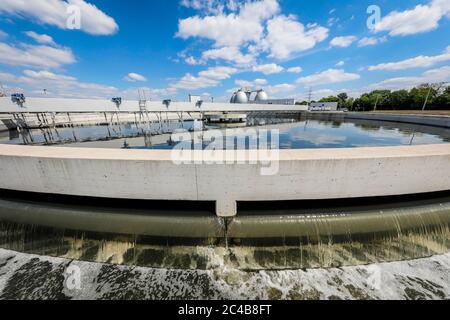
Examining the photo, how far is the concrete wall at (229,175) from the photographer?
3969 mm

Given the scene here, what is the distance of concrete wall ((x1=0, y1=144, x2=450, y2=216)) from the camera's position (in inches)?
156

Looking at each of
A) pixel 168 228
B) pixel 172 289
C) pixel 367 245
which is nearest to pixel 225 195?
pixel 168 228

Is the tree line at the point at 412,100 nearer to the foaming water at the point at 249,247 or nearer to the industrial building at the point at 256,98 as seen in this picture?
the industrial building at the point at 256,98

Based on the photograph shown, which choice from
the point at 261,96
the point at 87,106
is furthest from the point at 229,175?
the point at 261,96

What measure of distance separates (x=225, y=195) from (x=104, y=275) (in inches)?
122

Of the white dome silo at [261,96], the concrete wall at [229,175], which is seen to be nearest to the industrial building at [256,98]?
the white dome silo at [261,96]

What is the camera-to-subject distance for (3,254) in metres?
4.09

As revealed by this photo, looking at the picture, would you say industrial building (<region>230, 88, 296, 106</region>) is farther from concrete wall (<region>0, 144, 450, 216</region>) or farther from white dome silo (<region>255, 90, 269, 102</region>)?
concrete wall (<region>0, 144, 450, 216</region>)

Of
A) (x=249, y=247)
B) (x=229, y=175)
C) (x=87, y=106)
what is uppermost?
(x=87, y=106)

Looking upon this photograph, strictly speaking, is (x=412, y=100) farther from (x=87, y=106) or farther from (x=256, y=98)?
(x=87, y=106)

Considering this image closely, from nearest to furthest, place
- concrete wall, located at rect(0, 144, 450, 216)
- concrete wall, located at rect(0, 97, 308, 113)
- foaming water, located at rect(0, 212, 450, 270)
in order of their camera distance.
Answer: foaming water, located at rect(0, 212, 450, 270) < concrete wall, located at rect(0, 144, 450, 216) < concrete wall, located at rect(0, 97, 308, 113)

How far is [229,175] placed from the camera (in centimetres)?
398

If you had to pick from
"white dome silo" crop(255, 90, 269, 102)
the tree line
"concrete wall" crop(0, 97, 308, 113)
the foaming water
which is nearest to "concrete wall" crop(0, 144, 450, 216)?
the foaming water
